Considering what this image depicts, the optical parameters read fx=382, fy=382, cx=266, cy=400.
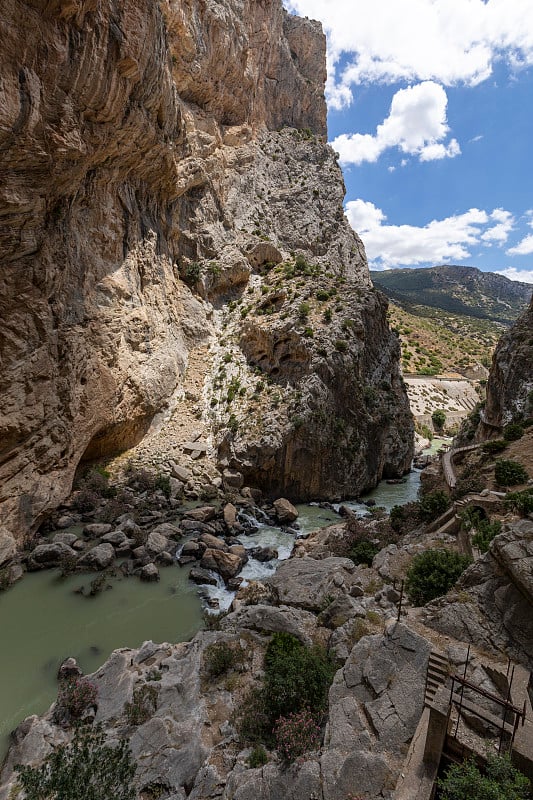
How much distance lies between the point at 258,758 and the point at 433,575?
22.4 feet

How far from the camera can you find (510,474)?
53.4 feet

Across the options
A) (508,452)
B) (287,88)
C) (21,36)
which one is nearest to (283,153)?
(287,88)

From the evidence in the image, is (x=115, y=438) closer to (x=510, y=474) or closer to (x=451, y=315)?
(x=510, y=474)

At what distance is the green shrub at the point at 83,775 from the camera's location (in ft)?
22.9

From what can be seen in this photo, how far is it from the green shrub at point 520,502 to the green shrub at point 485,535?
119 cm

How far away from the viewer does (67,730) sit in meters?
9.25

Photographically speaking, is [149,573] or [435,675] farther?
[149,573]

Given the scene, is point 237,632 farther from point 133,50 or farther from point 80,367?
point 133,50

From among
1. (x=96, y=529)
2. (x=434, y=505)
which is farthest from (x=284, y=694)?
(x=96, y=529)

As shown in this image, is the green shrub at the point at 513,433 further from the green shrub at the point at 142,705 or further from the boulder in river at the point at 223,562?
the green shrub at the point at 142,705

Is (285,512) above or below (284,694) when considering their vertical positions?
below

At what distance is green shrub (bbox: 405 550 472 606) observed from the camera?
1127 cm

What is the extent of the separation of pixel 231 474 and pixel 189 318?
15.3m

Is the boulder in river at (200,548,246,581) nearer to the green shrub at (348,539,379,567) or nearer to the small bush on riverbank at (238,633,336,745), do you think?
the green shrub at (348,539,379,567)
